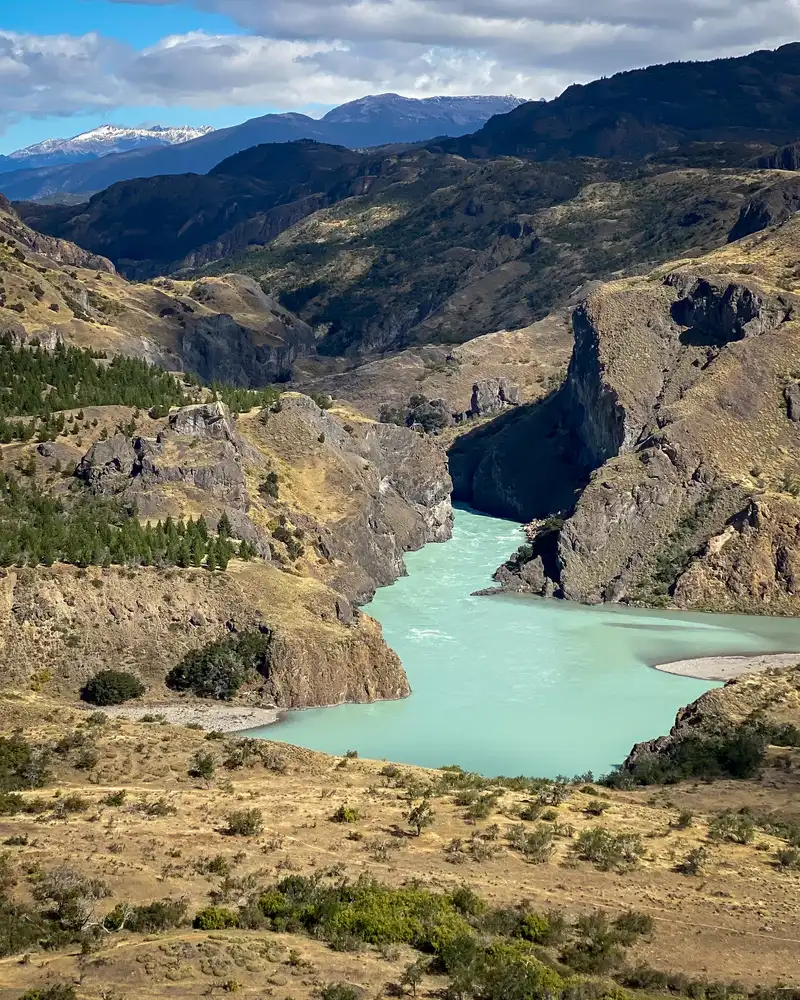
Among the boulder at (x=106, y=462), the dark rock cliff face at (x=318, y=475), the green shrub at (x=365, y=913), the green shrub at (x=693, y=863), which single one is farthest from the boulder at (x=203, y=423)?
the green shrub at (x=365, y=913)

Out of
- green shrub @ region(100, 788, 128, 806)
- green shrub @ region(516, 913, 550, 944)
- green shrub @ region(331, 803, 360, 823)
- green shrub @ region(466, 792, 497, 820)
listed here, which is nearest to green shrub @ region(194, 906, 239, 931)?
green shrub @ region(516, 913, 550, 944)

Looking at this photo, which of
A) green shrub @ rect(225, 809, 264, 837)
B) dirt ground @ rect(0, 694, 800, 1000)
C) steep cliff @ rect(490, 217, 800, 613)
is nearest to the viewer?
dirt ground @ rect(0, 694, 800, 1000)

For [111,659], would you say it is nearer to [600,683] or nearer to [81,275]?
[600,683]

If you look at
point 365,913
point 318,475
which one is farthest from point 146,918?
point 318,475

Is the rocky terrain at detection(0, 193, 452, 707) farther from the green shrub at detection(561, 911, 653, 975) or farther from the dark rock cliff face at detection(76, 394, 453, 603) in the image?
the green shrub at detection(561, 911, 653, 975)

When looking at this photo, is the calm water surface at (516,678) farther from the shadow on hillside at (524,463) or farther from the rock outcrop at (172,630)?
the shadow on hillside at (524,463)
